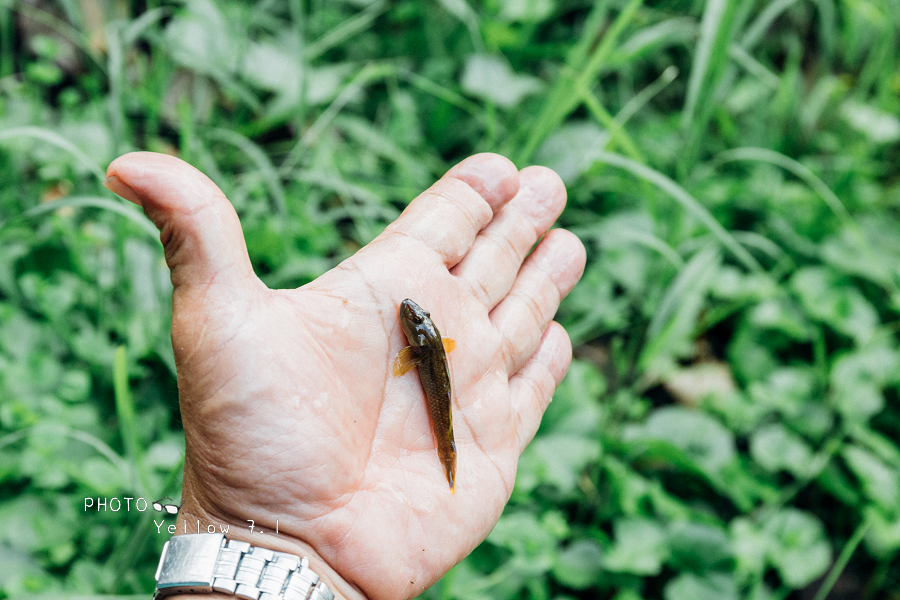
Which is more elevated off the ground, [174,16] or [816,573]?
[174,16]

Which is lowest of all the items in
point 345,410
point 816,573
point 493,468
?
point 816,573

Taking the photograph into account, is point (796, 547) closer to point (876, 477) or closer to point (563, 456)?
point (876, 477)

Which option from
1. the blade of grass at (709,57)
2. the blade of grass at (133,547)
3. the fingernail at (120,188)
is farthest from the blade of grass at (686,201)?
the blade of grass at (133,547)

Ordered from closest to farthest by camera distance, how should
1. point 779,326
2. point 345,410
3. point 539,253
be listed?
1. point 345,410
2. point 539,253
3. point 779,326

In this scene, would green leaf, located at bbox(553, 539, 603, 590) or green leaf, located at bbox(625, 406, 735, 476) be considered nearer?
green leaf, located at bbox(553, 539, 603, 590)

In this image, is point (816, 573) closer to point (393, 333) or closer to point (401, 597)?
point (401, 597)

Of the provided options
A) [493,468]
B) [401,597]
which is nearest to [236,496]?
[401,597]

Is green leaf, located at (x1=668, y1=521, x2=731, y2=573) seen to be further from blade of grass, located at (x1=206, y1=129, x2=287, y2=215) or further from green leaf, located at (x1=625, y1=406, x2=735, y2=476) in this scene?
blade of grass, located at (x1=206, y1=129, x2=287, y2=215)

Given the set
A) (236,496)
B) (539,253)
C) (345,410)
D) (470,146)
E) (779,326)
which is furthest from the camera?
(470,146)

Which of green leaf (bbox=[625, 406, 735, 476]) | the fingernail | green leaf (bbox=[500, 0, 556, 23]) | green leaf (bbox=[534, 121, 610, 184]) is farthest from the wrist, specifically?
green leaf (bbox=[500, 0, 556, 23])
